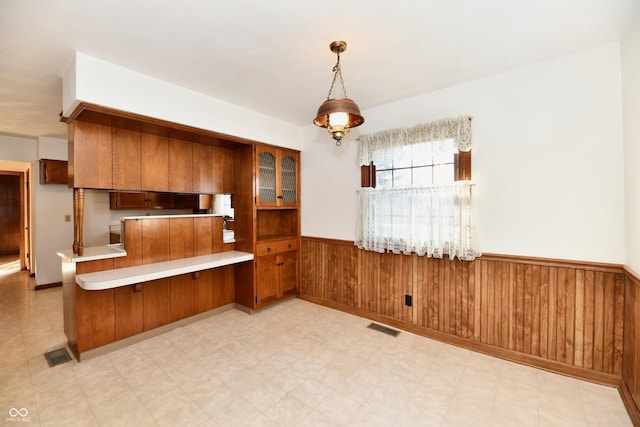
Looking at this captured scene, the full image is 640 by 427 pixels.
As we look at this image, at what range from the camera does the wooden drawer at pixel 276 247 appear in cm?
363

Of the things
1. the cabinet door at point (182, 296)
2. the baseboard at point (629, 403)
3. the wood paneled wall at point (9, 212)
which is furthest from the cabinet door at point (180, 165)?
the wood paneled wall at point (9, 212)

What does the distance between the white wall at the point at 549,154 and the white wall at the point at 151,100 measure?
2059 millimetres

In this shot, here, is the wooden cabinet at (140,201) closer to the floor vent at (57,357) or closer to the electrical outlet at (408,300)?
the floor vent at (57,357)

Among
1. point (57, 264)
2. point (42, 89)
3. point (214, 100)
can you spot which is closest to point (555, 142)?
point (214, 100)

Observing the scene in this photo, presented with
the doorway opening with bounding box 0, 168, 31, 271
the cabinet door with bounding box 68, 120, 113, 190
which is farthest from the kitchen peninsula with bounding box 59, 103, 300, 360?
the doorway opening with bounding box 0, 168, 31, 271

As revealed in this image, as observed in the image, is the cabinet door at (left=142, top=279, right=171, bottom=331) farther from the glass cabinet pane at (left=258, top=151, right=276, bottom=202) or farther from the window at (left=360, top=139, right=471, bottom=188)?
the window at (left=360, top=139, right=471, bottom=188)

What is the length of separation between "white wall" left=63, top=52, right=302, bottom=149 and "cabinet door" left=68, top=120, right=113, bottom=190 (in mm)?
194

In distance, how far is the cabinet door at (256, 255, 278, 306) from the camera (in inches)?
142

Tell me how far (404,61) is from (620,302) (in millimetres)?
2498

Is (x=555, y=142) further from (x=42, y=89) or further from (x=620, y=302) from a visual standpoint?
(x=42, y=89)

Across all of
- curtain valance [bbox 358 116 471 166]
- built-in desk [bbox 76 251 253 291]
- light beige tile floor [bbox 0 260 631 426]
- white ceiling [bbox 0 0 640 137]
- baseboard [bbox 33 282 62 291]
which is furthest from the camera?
baseboard [bbox 33 282 62 291]

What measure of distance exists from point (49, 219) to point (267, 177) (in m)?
4.13

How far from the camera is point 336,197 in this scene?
3.76 m

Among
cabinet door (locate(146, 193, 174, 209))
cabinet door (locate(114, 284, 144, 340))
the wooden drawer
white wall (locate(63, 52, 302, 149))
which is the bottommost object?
cabinet door (locate(114, 284, 144, 340))
